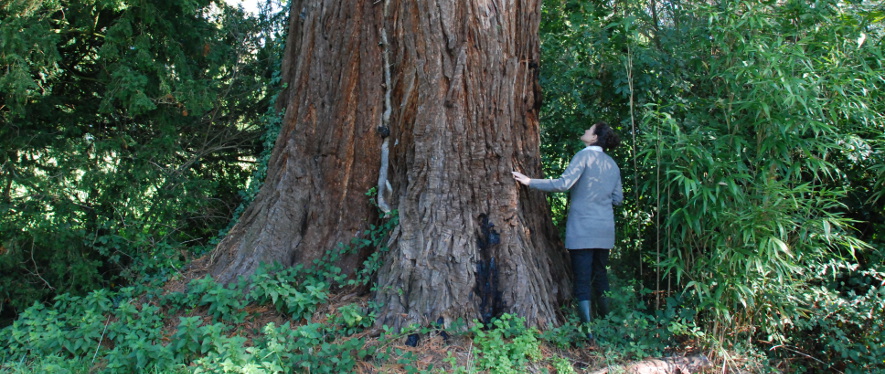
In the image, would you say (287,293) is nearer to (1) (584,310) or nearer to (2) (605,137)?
(1) (584,310)

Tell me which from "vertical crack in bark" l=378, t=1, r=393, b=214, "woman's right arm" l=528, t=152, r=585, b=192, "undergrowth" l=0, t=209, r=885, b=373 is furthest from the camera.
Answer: "vertical crack in bark" l=378, t=1, r=393, b=214

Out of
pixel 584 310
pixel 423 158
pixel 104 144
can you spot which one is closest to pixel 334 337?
pixel 423 158

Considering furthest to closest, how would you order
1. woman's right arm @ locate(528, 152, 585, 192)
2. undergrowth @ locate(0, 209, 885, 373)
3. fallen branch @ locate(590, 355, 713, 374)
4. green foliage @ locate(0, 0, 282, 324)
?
green foliage @ locate(0, 0, 282, 324) < woman's right arm @ locate(528, 152, 585, 192) < fallen branch @ locate(590, 355, 713, 374) < undergrowth @ locate(0, 209, 885, 373)

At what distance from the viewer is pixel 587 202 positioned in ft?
14.1

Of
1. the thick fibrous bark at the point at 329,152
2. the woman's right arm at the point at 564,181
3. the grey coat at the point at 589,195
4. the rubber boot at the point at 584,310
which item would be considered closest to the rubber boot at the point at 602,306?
the rubber boot at the point at 584,310

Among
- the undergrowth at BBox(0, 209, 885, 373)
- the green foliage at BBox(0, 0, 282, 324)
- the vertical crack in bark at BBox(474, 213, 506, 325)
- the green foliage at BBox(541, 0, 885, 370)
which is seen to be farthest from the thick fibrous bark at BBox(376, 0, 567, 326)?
the green foliage at BBox(0, 0, 282, 324)

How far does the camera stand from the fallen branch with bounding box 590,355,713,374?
383 cm

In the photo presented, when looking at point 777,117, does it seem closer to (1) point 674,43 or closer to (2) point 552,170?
(1) point 674,43

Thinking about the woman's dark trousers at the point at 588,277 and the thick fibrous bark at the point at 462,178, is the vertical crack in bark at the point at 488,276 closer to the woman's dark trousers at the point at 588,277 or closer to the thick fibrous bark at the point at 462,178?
the thick fibrous bark at the point at 462,178

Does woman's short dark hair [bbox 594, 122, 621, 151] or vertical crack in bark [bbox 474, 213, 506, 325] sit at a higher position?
woman's short dark hair [bbox 594, 122, 621, 151]

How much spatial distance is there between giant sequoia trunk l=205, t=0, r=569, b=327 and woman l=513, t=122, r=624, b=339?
0.28 m

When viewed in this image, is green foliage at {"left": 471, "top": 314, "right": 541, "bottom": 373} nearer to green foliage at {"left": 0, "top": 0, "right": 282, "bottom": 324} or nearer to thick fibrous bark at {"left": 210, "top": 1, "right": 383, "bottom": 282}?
thick fibrous bark at {"left": 210, "top": 1, "right": 383, "bottom": 282}

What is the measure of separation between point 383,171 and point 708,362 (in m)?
2.78

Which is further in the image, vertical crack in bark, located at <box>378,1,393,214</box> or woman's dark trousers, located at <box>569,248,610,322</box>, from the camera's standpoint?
vertical crack in bark, located at <box>378,1,393,214</box>
